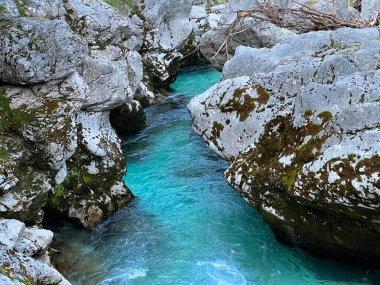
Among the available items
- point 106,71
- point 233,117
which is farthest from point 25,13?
point 233,117

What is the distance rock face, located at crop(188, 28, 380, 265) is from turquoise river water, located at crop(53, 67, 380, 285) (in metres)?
0.57

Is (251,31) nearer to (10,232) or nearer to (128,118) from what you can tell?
(128,118)

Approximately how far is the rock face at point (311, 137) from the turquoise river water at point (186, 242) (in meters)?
0.57

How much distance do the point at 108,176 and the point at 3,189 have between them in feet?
12.7

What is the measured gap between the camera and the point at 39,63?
390 inches

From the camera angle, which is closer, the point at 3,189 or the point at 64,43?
the point at 3,189

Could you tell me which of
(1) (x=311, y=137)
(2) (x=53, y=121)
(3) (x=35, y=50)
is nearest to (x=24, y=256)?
(2) (x=53, y=121)

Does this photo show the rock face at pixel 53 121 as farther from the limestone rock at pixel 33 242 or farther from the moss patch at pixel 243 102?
the moss patch at pixel 243 102

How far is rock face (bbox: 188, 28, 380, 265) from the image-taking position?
7.38 m

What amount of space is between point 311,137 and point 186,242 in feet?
12.2

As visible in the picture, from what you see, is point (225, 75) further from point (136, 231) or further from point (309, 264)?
point (309, 264)

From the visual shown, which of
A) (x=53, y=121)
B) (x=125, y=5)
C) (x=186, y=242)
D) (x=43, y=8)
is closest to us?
(x=53, y=121)

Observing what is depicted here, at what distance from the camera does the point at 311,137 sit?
843 cm

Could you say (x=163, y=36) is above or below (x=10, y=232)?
above
